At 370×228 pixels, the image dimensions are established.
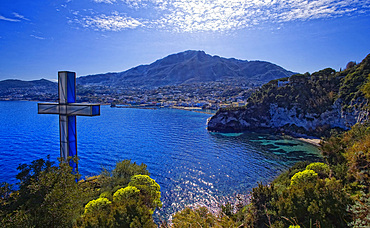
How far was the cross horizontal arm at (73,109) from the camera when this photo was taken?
8.22 m

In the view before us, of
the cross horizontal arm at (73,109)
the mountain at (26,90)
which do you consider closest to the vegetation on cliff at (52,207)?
the cross horizontal arm at (73,109)

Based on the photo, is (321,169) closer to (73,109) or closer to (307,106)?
(73,109)

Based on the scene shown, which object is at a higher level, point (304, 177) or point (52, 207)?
point (52, 207)

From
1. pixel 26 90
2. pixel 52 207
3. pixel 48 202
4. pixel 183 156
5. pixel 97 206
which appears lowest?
pixel 183 156

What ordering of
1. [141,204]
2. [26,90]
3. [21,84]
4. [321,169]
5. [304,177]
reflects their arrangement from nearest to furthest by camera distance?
[141,204]
[304,177]
[321,169]
[26,90]
[21,84]

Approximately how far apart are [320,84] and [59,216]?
55.8 meters

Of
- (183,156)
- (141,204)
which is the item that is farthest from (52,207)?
(183,156)

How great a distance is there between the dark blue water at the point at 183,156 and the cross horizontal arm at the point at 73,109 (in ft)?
33.7

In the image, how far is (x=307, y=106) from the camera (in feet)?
147

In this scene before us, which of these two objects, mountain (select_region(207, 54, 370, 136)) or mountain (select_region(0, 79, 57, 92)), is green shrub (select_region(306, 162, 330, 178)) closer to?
mountain (select_region(207, 54, 370, 136))

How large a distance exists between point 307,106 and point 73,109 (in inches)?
1893

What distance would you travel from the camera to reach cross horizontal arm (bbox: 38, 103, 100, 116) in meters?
8.22

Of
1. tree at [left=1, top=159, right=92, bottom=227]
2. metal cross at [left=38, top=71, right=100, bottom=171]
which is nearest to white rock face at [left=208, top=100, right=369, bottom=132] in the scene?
metal cross at [left=38, top=71, right=100, bottom=171]

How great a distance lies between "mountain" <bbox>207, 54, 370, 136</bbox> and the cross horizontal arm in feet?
128
